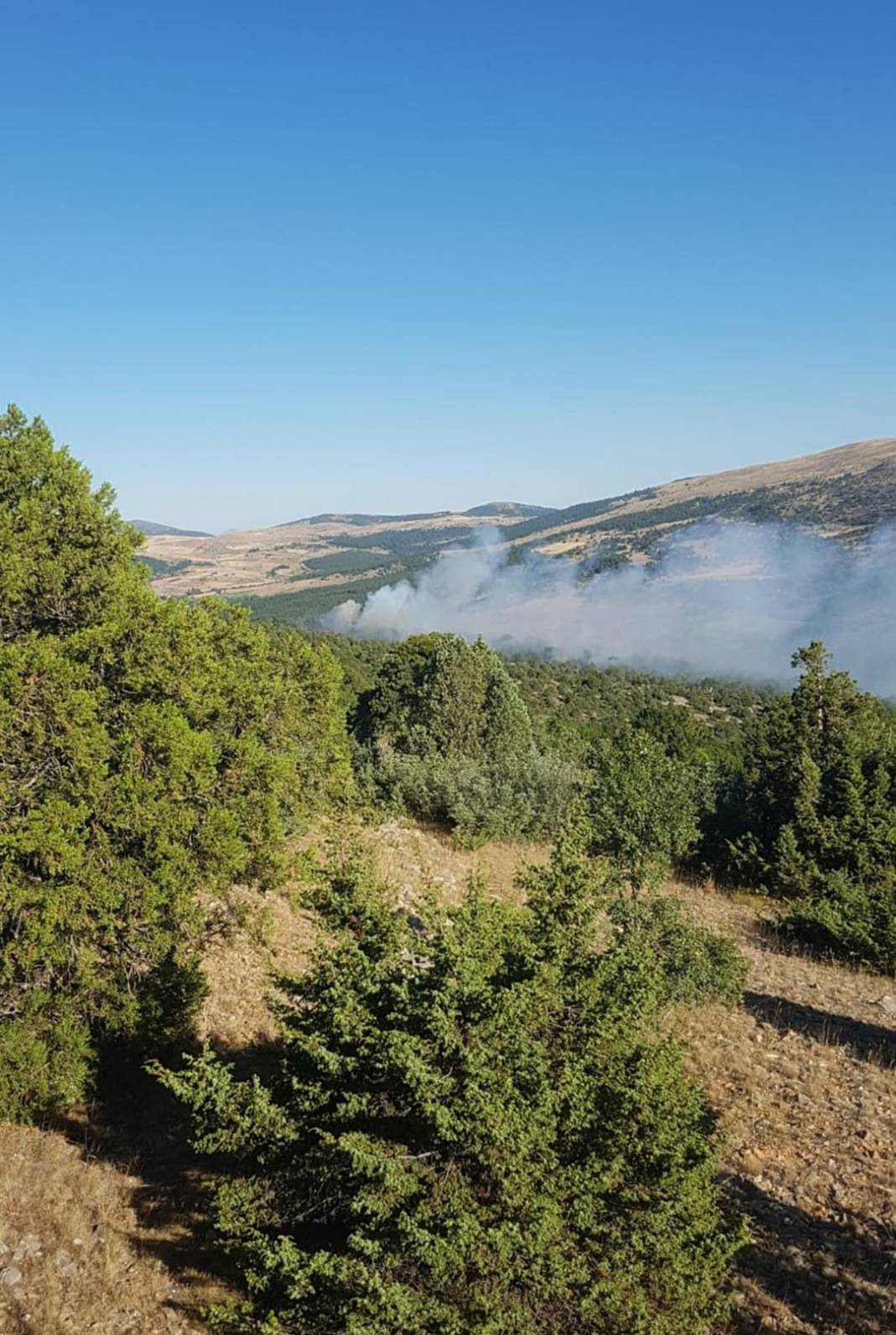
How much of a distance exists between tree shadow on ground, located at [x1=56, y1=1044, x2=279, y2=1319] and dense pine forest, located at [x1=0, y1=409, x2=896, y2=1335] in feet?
0.43

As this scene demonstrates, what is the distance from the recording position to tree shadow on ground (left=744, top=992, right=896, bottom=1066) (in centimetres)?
1378

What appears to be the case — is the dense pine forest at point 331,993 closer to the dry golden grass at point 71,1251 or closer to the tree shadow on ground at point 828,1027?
the dry golden grass at point 71,1251

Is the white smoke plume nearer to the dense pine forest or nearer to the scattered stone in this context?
the dense pine forest

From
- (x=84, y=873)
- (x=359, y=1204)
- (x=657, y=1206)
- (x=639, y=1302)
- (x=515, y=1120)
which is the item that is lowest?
(x=639, y=1302)

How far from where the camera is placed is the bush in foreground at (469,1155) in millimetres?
5766

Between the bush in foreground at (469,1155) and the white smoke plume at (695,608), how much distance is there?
309 feet

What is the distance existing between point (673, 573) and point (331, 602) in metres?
74.0

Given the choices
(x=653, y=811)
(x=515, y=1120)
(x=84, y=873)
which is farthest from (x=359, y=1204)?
(x=653, y=811)

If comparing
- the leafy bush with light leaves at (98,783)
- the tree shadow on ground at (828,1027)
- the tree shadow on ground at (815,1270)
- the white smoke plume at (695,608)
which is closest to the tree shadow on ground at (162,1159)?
the leafy bush with light leaves at (98,783)

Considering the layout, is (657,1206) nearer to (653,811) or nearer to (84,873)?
(84,873)

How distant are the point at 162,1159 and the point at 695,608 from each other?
463 ft

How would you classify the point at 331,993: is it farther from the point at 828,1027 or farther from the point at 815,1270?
the point at 828,1027

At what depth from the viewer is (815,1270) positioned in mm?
8289

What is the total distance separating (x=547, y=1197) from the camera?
5977 mm
